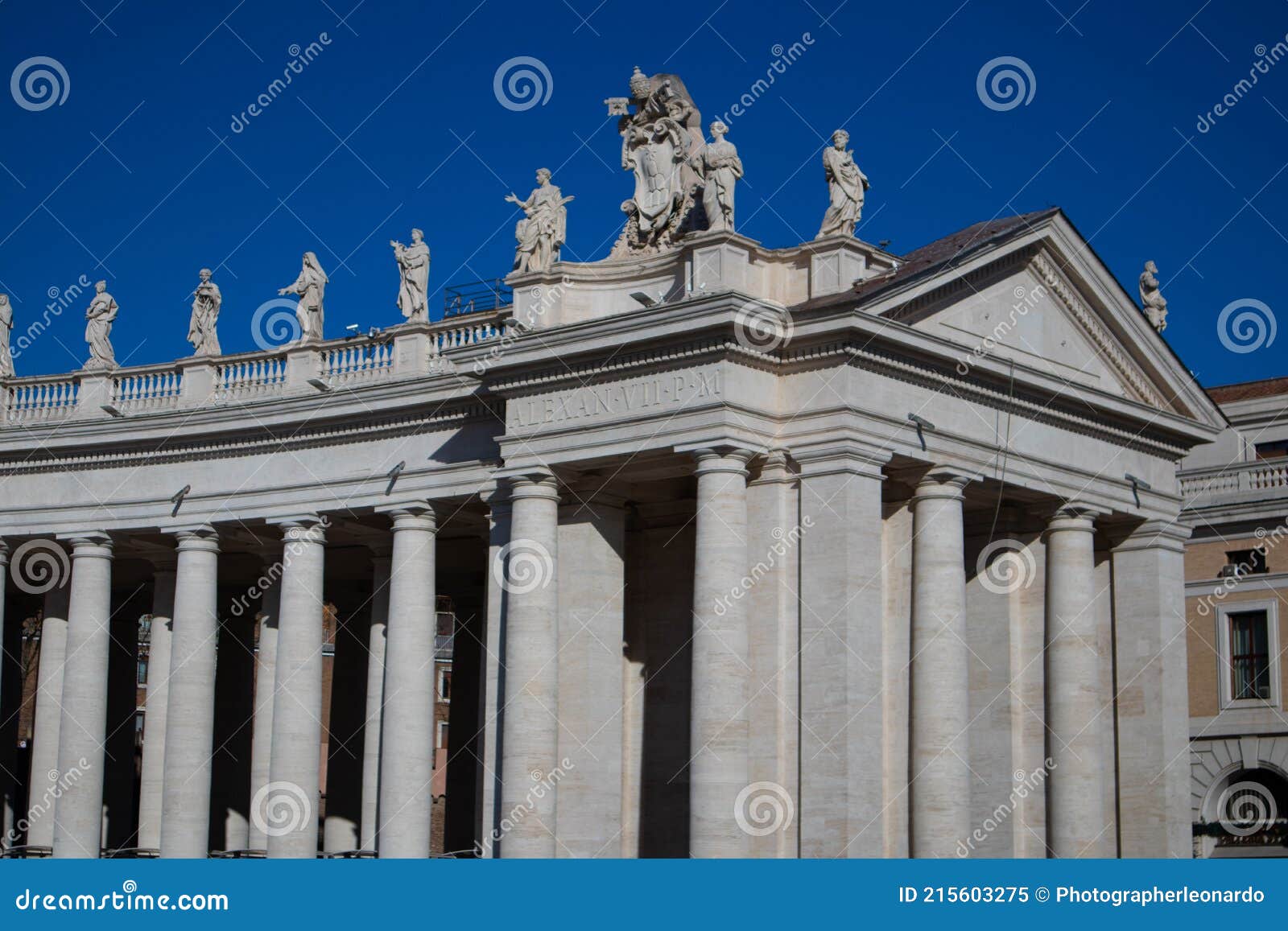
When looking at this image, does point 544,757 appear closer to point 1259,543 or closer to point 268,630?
point 268,630

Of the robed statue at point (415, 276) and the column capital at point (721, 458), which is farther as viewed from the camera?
the robed statue at point (415, 276)

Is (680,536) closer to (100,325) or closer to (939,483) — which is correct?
(939,483)

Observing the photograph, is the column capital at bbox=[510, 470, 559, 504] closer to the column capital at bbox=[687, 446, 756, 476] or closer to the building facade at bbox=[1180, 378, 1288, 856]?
the column capital at bbox=[687, 446, 756, 476]

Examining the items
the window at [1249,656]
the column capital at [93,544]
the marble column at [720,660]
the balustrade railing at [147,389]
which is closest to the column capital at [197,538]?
the column capital at [93,544]

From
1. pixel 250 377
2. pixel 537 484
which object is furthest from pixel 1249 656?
pixel 250 377

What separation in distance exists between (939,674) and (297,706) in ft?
60.3

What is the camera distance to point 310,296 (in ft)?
193

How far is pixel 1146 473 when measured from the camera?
2224 inches

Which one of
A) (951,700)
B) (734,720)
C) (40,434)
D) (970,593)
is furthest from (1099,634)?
(40,434)

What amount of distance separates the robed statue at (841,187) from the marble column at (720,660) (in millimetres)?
6798

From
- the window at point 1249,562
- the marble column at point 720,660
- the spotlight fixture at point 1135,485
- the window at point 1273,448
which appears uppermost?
the window at point 1273,448

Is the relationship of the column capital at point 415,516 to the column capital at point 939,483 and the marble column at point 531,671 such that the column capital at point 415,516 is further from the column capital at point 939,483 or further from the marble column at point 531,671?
the column capital at point 939,483

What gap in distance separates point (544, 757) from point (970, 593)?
13407 millimetres

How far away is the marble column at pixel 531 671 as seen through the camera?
48.2m
